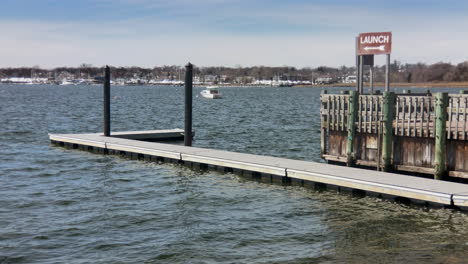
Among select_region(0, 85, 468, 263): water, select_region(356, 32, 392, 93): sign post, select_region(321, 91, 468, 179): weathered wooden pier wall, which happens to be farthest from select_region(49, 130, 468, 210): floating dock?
select_region(356, 32, 392, 93): sign post

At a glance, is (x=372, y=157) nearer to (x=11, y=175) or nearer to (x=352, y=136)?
(x=352, y=136)

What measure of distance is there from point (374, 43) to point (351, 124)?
338cm

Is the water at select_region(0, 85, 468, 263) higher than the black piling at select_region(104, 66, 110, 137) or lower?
lower

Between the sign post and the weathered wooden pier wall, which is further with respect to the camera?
the sign post

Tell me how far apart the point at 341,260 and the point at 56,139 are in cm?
2139

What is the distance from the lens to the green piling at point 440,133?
1731cm

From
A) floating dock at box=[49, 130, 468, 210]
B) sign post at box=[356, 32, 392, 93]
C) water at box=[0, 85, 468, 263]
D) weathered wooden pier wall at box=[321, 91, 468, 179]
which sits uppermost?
sign post at box=[356, 32, 392, 93]

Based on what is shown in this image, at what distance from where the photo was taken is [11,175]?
23.0 meters

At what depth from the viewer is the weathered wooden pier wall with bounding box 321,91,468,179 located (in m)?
17.3

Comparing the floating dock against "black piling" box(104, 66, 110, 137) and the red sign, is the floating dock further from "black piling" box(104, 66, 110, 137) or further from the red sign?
the red sign

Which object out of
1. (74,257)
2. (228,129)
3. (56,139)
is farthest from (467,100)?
(228,129)

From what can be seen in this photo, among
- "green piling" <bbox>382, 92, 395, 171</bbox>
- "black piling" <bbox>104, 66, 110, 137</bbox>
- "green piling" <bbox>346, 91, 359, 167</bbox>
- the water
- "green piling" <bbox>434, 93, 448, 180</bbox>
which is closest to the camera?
the water

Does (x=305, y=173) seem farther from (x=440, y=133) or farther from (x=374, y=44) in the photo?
(x=374, y=44)

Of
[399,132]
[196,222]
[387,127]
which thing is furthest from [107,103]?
[399,132]
